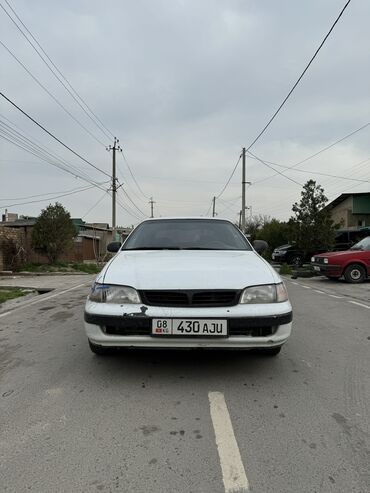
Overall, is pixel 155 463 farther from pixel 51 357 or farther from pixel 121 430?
pixel 51 357

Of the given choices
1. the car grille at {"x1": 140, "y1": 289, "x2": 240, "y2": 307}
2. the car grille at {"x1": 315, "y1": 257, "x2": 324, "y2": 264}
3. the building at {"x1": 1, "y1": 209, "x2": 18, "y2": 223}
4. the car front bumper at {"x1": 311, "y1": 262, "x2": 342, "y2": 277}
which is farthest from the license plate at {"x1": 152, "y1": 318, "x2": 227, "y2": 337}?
the building at {"x1": 1, "y1": 209, "x2": 18, "y2": 223}

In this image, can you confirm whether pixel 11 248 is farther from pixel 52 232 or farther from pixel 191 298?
pixel 191 298

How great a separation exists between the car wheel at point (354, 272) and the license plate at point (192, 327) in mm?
11003

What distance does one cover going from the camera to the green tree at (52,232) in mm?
20141

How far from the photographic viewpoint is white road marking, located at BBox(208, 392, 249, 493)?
6.91 feet

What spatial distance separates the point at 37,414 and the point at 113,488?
1.08m

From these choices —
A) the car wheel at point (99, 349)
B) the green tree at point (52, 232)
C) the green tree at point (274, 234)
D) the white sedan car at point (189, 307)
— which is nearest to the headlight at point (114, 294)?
the white sedan car at point (189, 307)

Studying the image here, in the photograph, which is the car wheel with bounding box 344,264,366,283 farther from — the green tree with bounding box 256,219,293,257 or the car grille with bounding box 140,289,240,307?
the green tree with bounding box 256,219,293,257

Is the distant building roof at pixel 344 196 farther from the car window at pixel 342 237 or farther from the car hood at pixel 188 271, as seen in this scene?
the car hood at pixel 188 271

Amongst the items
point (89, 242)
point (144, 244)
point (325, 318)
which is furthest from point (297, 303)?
point (89, 242)

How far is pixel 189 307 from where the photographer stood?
330 cm

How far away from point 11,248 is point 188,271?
17972 mm

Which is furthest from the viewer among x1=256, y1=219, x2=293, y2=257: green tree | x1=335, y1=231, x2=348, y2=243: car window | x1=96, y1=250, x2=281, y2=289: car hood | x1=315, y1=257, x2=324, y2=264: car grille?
x1=256, y1=219, x2=293, y2=257: green tree

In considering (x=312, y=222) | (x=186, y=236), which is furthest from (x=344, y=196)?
(x=186, y=236)
